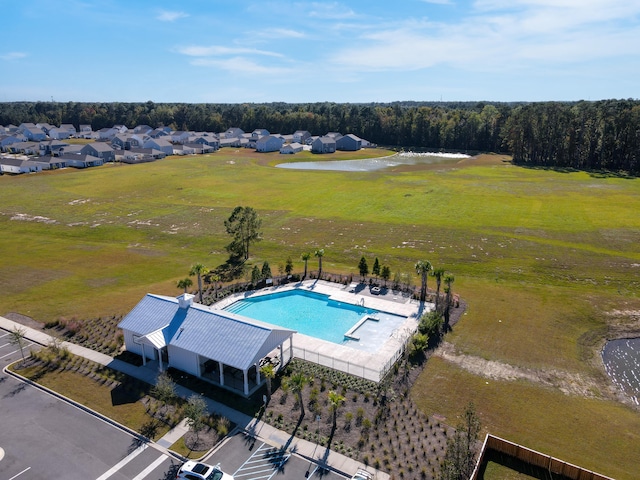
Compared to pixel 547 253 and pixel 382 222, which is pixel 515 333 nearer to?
pixel 547 253

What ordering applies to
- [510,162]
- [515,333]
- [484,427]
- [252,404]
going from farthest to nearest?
[510,162] → [515,333] → [252,404] → [484,427]

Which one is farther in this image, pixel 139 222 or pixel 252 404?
pixel 139 222

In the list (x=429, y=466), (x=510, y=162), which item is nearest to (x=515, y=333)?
(x=429, y=466)

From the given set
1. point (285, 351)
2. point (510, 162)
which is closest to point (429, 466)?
point (285, 351)

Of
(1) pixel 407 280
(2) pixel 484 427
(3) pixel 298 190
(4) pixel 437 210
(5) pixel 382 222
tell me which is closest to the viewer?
Result: (2) pixel 484 427

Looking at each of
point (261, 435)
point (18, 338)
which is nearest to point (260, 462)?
point (261, 435)

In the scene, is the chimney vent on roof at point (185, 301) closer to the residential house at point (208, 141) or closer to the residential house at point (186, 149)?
the residential house at point (186, 149)

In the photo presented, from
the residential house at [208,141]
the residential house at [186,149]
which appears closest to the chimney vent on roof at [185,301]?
the residential house at [186,149]

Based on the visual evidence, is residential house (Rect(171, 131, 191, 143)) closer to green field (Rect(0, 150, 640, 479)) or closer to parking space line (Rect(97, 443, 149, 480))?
green field (Rect(0, 150, 640, 479))
